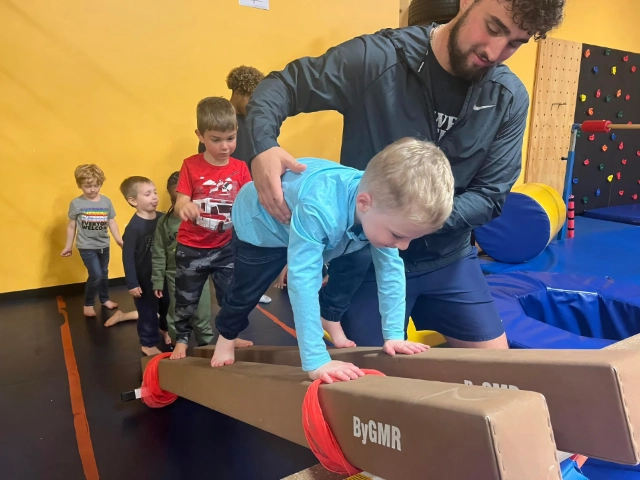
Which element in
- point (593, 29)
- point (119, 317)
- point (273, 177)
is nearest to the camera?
point (273, 177)

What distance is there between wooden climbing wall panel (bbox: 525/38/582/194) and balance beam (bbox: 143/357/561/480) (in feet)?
19.2

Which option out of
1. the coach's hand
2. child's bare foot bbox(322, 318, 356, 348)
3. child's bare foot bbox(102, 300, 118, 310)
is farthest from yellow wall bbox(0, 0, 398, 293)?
the coach's hand

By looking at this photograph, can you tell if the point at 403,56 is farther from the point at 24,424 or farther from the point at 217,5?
the point at 217,5

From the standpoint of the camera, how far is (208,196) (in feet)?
7.63

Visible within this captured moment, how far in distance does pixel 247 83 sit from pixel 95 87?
138 centimetres

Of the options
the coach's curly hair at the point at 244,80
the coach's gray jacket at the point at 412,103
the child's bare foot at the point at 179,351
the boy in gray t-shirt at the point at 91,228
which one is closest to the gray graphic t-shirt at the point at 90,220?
the boy in gray t-shirt at the point at 91,228

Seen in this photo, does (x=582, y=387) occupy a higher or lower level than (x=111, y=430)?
higher

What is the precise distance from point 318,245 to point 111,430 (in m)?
1.48

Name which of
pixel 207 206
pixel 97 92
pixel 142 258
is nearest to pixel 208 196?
pixel 207 206

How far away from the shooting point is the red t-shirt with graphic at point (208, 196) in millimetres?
2312

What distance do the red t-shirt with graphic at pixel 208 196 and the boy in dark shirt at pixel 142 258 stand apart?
0.45 meters

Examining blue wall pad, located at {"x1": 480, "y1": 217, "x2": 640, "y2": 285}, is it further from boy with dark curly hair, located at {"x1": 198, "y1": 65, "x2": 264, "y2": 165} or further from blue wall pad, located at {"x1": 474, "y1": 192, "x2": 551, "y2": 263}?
boy with dark curly hair, located at {"x1": 198, "y1": 65, "x2": 264, "y2": 165}

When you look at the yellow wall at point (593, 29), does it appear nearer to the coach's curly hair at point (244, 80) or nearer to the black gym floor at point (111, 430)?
the coach's curly hair at point (244, 80)

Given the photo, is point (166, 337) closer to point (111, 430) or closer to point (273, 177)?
point (111, 430)
